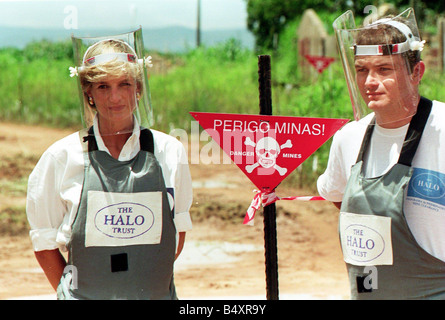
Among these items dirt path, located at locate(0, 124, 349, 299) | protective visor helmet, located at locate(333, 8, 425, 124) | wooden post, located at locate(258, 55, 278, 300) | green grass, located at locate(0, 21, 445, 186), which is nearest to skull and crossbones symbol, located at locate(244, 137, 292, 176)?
wooden post, located at locate(258, 55, 278, 300)

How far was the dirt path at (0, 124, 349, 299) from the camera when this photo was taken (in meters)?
5.98

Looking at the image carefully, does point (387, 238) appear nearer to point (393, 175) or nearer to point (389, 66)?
point (393, 175)

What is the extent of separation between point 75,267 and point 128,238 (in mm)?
208

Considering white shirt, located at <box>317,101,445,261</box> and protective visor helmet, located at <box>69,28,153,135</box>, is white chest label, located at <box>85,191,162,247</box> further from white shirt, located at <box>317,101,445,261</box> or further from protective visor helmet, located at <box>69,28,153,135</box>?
white shirt, located at <box>317,101,445,261</box>

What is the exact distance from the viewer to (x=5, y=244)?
7.56 metres

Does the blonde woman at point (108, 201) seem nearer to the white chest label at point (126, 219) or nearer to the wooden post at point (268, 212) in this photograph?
the white chest label at point (126, 219)

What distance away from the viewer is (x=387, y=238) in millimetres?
2609

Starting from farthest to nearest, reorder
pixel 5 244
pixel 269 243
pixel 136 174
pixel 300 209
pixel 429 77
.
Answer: pixel 429 77
pixel 300 209
pixel 5 244
pixel 269 243
pixel 136 174

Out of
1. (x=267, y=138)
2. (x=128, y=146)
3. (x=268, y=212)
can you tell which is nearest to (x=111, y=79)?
(x=128, y=146)

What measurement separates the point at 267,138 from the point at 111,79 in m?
0.78

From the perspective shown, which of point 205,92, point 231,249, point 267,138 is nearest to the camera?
point 267,138

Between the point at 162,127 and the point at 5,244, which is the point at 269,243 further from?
the point at 162,127

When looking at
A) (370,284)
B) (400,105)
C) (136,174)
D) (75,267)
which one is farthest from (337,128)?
(75,267)

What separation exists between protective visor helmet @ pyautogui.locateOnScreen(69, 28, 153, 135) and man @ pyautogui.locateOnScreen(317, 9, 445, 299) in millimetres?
791
